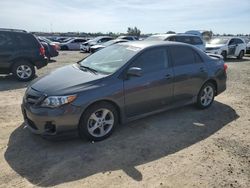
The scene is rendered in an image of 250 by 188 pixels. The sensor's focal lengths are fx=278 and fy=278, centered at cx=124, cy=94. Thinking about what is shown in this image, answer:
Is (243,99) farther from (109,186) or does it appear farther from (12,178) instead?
(12,178)

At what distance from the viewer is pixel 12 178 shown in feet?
11.8

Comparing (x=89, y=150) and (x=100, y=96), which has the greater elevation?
(x=100, y=96)

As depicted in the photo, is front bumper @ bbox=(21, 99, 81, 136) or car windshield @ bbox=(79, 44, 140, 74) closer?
front bumper @ bbox=(21, 99, 81, 136)

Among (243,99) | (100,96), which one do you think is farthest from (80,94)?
(243,99)

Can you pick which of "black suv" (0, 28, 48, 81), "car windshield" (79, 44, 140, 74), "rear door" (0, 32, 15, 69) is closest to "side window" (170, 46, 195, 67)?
"car windshield" (79, 44, 140, 74)

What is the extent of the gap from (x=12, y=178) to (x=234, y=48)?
17427 mm

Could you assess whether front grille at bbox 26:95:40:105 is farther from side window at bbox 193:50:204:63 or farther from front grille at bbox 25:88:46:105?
side window at bbox 193:50:204:63

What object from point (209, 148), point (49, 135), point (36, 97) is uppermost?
point (36, 97)

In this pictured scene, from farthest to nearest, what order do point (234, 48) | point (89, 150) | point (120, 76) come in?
point (234, 48)
point (120, 76)
point (89, 150)

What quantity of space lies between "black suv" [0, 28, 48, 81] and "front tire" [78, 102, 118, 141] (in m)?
5.96

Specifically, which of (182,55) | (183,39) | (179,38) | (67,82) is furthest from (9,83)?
(183,39)

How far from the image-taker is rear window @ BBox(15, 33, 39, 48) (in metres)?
9.52

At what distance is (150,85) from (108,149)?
1459mm

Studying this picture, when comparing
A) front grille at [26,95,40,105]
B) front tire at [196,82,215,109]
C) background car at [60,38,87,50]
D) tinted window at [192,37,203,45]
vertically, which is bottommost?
background car at [60,38,87,50]
